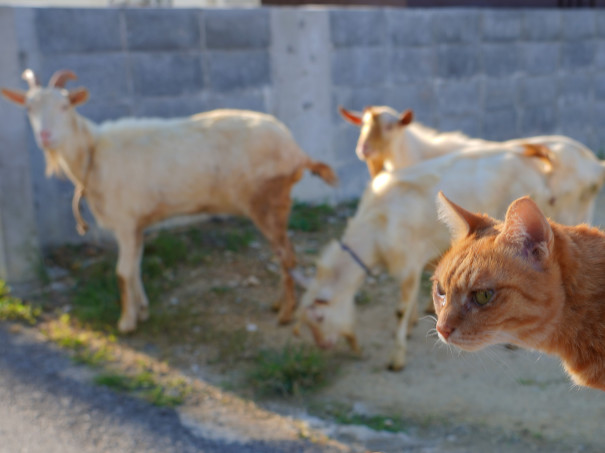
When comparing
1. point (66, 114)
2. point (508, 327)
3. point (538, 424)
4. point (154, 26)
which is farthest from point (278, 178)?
point (508, 327)

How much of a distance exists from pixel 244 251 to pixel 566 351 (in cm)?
456

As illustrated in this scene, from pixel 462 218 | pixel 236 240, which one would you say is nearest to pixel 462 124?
pixel 236 240

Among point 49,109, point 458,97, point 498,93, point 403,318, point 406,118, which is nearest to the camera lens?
point 403,318

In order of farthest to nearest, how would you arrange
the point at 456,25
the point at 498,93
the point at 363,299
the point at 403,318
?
the point at 498,93 < the point at 456,25 < the point at 363,299 < the point at 403,318

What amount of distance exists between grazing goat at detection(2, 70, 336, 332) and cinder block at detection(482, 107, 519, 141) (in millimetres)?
3916

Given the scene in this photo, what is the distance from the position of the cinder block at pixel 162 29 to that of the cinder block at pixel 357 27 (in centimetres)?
156

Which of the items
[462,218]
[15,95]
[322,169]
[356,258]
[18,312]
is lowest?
[18,312]

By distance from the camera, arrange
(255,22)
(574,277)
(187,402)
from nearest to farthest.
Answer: (574,277) < (187,402) < (255,22)

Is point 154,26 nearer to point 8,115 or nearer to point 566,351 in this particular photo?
point 8,115

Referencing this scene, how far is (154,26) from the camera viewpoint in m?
6.05

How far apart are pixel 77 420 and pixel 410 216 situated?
7.70 ft

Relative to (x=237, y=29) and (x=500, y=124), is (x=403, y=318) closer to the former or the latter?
(x=237, y=29)

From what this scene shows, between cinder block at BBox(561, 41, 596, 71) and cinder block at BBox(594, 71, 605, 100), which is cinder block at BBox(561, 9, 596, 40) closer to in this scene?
cinder block at BBox(561, 41, 596, 71)

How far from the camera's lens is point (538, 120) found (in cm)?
877
